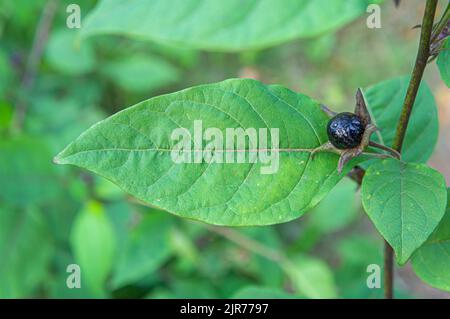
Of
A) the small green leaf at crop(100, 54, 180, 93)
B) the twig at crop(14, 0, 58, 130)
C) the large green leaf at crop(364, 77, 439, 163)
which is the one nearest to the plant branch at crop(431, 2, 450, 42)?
the large green leaf at crop(364, 77, 439, 163)

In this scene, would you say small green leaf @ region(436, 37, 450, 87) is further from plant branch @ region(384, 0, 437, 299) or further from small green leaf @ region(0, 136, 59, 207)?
small green leaf @ region(0, 136, 59, 207)

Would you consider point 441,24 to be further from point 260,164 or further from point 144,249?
point 144,249

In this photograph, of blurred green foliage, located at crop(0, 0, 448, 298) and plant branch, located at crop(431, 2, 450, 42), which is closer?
plant branch, located at crop(431, 2, 450, 42)

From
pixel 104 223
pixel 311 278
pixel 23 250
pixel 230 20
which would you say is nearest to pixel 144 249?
pixel 104 223

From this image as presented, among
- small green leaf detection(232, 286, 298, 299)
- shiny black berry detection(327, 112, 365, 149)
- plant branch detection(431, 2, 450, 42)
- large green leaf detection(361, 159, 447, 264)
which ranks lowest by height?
small green leaf detection(232, 286, 298, 299)
